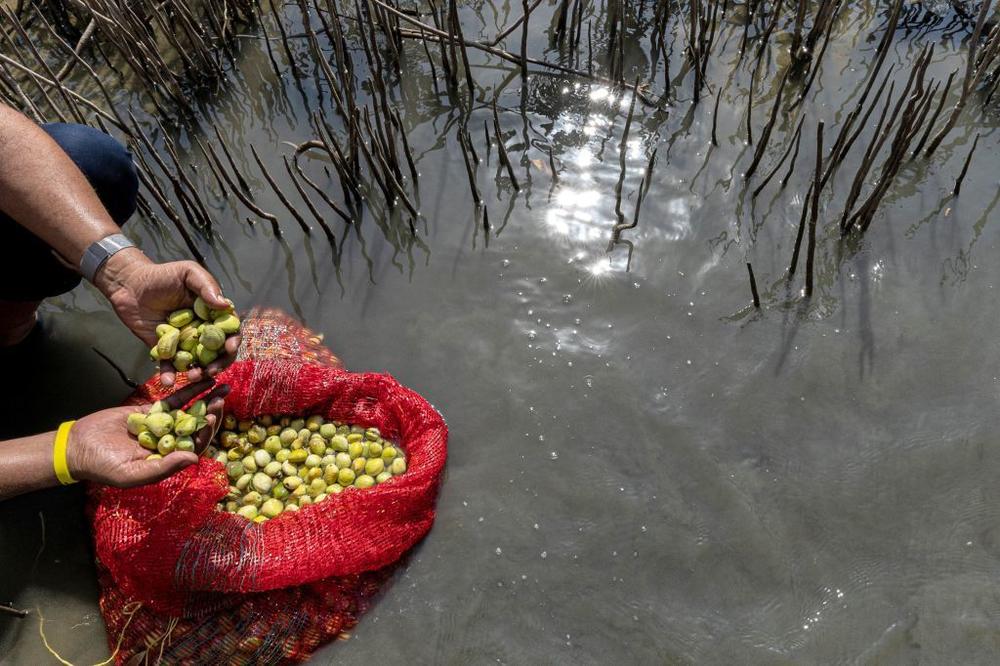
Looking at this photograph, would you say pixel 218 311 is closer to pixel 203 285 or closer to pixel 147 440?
pixel 203 285

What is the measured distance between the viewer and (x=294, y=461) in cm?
267

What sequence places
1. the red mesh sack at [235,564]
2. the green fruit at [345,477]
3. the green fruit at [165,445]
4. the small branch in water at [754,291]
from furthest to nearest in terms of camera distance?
1. the small branch in water at [754,291]
2. the green fruit at [345,477]
3. the red mesh sack at [235,564]
4. the green fruit at [165,445]

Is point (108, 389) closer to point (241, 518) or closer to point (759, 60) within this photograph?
point (241, 518)

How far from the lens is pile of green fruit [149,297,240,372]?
6.91 ft

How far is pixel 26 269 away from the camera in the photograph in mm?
2504

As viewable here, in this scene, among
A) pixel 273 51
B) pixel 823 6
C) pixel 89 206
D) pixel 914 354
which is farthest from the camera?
pixel 273 51

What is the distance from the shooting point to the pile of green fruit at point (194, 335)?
6.91 ft

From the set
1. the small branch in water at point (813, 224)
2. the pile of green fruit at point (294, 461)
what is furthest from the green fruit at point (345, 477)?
the small branch in water at point (813, 224)

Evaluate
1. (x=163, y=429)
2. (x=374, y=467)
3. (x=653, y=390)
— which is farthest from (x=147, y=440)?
(x=653, y=390)

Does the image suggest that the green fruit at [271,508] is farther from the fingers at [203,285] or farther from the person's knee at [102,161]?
the person's knee at [102,161]

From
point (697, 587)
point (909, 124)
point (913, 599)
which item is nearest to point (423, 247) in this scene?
point (697, 587)

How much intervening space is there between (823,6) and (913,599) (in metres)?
2.99

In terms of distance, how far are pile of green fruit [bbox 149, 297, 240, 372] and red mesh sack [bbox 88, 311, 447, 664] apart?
1.50 feet

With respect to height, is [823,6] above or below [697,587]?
above
